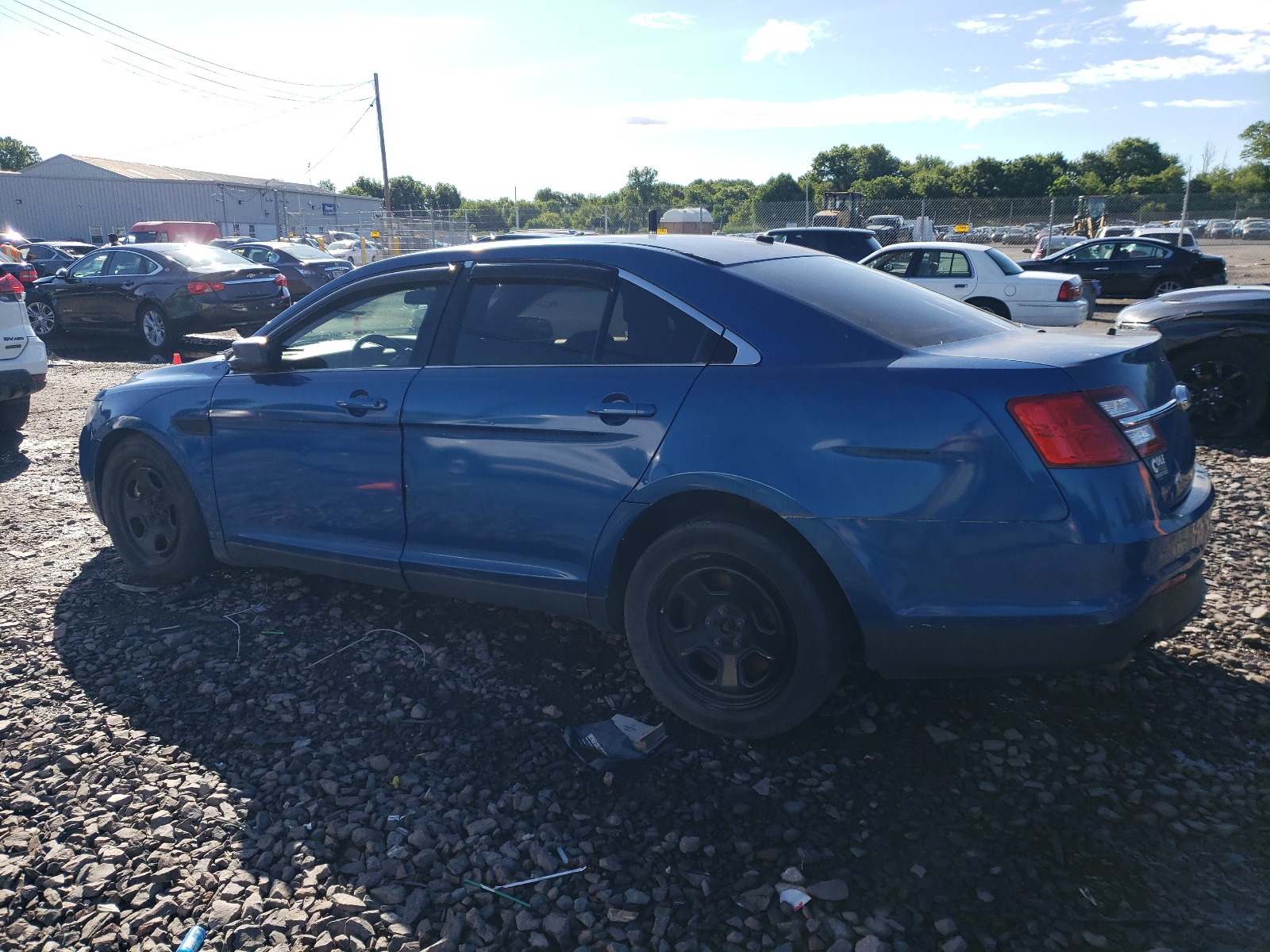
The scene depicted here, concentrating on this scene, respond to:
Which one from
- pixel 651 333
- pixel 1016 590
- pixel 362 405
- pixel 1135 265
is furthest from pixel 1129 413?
pixel 1135 265

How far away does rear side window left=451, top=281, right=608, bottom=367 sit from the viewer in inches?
135

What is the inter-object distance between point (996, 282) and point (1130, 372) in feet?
34.7

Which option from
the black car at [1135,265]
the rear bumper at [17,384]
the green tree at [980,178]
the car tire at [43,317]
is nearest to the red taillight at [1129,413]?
the rear bumper at [17,384]

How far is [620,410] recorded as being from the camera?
3.17 metres

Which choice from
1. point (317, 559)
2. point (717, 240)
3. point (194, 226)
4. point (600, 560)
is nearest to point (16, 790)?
point (317, 559)

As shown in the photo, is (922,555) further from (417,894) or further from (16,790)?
(16,790)

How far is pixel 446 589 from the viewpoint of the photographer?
12.2 feet

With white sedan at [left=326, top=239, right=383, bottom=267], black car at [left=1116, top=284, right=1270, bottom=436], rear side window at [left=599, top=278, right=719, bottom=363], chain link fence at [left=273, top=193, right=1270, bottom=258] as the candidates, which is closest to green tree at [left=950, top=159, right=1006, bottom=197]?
chain link fence at [left=273, top=193, right=1270, bottom=258]

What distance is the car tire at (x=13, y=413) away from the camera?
7.81 meters

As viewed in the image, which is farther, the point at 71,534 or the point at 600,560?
the point at 71,534

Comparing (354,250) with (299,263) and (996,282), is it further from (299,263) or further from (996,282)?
(996,282)

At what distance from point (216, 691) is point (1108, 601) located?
321 cm

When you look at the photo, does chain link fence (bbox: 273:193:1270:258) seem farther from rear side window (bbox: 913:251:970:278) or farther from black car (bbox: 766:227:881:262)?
rear side window (bbox: 913:251:970:278)

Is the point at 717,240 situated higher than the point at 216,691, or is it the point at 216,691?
the point at 717,240
